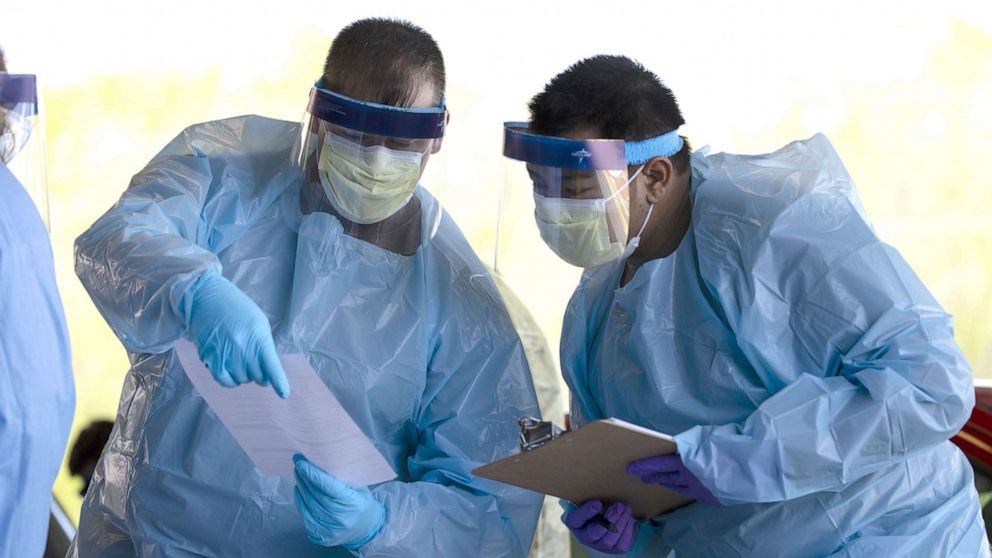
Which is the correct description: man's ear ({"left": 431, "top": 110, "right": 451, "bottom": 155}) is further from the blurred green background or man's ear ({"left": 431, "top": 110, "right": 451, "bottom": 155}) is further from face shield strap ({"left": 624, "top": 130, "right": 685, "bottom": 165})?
the blurred green background

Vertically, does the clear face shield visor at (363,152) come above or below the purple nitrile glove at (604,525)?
above

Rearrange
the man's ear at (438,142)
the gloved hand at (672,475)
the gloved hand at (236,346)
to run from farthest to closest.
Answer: the man's ear at (438,142) → the gloved hand at (672,475) → the gloved hand at (236,346)

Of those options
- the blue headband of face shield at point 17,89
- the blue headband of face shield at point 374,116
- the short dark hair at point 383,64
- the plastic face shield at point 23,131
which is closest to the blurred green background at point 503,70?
the short dark hair at point 383,64

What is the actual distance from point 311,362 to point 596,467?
1.64 ft

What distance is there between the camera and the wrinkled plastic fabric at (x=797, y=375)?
140 cm

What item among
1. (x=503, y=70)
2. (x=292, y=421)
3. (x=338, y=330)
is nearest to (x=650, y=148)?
(x=338, y=330)

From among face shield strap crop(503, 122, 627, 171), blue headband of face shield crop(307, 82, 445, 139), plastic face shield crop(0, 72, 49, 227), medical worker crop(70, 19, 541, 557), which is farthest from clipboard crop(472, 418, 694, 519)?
plastic face shield crop(0, 72, 49, 227)

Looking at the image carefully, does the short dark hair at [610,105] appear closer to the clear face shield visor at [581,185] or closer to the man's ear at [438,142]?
the clear face shield visor at [581,185]

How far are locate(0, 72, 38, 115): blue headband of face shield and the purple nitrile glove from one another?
3.56 feet

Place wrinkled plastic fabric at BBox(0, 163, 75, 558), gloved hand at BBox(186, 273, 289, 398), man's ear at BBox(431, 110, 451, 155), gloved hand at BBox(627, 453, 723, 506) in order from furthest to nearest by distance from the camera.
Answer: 1. man's ear at BBox(431, 110, 451, 155)
2. gloved hand at BBox(627, 453, 723, 506)
3. gloved hand at BBox(186, 273, 289, 398)
4. wrinkled plastic fabric at BBox(0, 163, 75, 558)

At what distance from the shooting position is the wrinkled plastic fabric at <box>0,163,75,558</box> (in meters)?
1.20

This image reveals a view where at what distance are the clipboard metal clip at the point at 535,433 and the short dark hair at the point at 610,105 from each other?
0.49 metres

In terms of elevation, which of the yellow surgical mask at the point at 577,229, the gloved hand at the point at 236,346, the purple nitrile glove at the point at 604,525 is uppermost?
the yellow surgical mask at the point at 577,229

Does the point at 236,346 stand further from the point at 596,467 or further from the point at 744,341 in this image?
the point at 744,341
